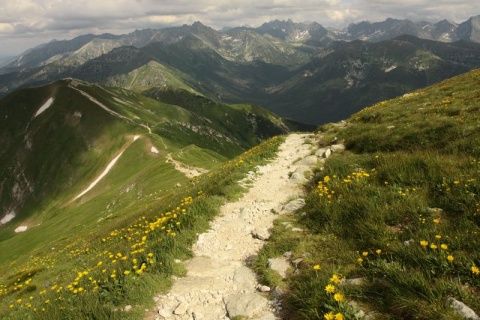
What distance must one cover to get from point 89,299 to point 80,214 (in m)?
89.2

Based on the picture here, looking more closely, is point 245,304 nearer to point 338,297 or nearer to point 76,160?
point 338,297

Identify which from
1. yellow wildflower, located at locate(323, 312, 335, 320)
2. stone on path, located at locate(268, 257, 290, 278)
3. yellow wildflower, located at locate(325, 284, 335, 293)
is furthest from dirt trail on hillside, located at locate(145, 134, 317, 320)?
yellow wildflower, located at locate(323, 312, 335, 320)

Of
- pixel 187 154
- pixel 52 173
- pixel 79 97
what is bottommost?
pixel 52 173

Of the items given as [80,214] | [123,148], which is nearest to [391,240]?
[80,214]

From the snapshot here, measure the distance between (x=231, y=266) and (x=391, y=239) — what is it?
457 cm

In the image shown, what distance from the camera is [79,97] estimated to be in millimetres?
185375

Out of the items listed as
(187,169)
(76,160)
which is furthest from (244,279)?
(76,160)

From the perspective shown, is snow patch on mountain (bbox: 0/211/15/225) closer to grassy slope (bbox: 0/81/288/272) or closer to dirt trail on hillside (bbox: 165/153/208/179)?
grassy slope (bbox: 0/81/288/272)

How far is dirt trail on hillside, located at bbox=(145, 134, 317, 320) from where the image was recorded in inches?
303

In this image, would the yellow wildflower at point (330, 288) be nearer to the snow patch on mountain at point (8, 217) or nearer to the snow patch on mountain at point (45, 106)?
the snow patch on mountain at point (8, 217)

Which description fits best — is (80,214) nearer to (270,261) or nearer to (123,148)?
(123,148)

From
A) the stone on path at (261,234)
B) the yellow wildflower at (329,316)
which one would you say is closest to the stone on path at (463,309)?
the yellow wildflower at (329,316)

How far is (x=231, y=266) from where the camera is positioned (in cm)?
970

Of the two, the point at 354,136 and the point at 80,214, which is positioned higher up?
the point at 354,136
